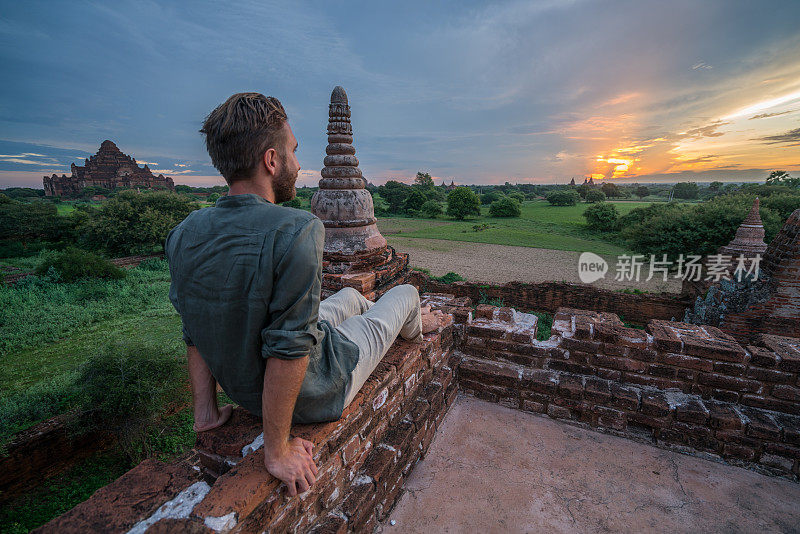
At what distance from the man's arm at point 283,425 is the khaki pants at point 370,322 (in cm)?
31

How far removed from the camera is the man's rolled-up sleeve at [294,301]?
1.02 metres

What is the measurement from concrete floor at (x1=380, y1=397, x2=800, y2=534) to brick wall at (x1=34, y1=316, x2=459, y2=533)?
189mm

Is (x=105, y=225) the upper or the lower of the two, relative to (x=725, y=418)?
upper

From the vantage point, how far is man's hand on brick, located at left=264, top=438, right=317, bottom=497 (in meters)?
1.12

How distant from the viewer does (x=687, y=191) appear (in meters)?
63.7

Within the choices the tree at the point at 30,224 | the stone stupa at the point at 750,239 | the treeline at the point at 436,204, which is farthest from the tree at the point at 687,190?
the tree at the point at 30,224

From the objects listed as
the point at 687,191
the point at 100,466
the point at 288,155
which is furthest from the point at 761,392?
the point at 687,191

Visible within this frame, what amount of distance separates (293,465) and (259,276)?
67 cm

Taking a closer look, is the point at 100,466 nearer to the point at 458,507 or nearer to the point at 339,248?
the point at 339,248

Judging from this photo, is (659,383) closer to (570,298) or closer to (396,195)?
(570,298)

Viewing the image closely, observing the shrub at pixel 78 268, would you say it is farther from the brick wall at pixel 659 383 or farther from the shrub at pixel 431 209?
the shrub at pixel 431 209

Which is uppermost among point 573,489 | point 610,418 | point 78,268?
point 610,418

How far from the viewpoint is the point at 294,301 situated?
104cm

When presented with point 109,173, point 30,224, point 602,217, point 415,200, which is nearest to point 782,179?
point 602,217
